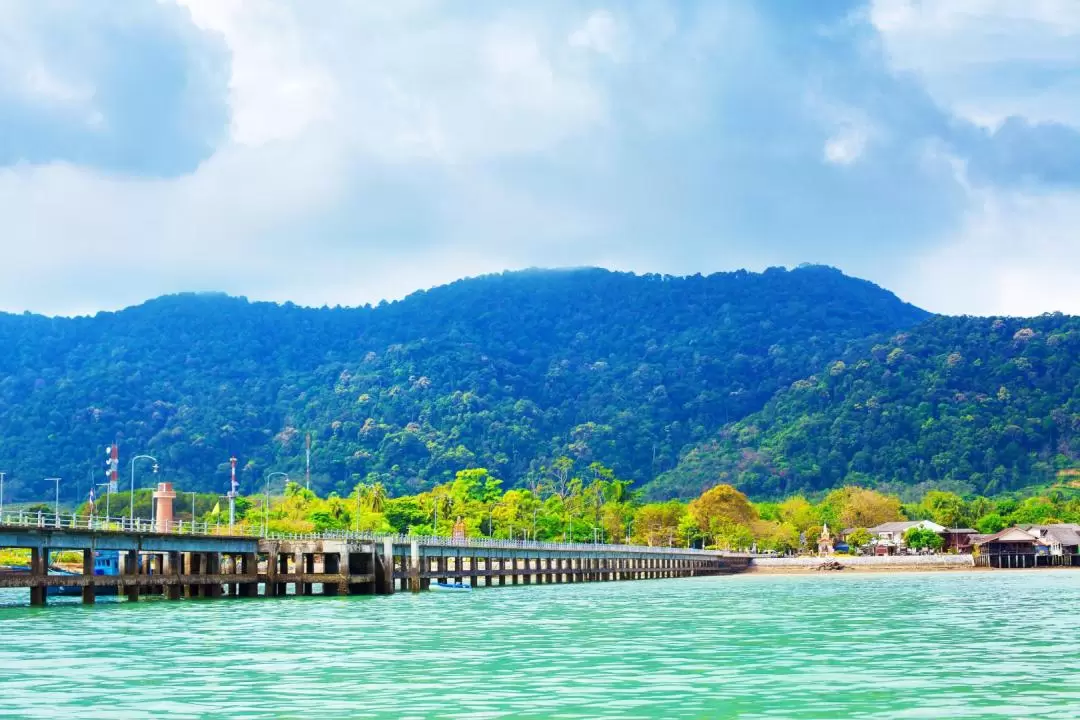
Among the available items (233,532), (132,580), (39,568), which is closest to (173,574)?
(132,580)

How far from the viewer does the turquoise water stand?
33562mm

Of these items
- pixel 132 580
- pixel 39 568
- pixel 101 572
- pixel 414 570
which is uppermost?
pixel 39 568

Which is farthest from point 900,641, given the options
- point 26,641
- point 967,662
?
point 26,641

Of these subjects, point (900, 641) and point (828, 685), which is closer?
point (828, 685)

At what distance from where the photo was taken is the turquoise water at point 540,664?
110 ft

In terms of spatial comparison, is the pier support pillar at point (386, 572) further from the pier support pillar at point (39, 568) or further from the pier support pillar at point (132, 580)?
the pier support pillar at point (39, 568)

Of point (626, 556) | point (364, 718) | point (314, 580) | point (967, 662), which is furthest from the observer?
point (626, 556)

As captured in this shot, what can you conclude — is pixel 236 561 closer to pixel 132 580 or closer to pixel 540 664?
pixel 132 580

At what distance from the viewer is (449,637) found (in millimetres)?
55594

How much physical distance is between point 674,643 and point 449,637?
9236mm

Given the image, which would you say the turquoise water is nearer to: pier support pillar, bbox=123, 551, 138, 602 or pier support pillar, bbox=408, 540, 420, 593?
pier support pillar, bbox=123, 551, 138, 602

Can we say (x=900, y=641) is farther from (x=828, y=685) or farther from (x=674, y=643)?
(x=828, y=685)

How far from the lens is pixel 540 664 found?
143 ft

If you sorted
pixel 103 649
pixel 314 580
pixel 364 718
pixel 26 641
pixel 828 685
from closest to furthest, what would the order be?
pixel 364 718 < pixel 828 685 < pixel 103 649 < pixel 26 641 < pixel 314 580
